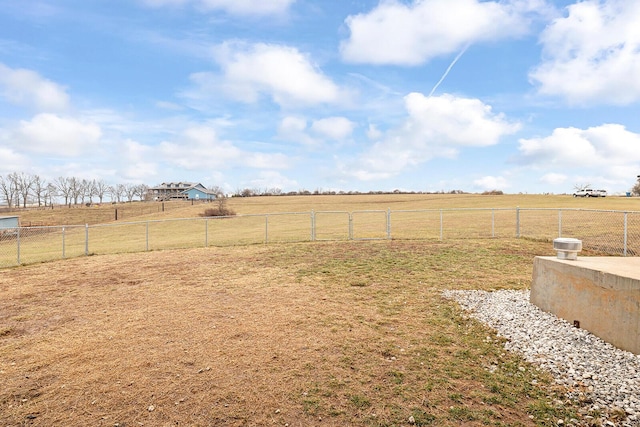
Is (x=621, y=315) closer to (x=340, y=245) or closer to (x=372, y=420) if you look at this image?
(x=372, y=420)

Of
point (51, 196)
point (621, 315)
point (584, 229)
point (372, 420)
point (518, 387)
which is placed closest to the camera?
point (372, 420)

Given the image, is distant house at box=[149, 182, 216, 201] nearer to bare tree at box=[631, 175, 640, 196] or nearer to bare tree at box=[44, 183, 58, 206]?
bare tree at box=[44, 183, 58, 206]

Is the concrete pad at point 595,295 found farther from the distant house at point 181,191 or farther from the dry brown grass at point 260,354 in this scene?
the distant house at point 181,191

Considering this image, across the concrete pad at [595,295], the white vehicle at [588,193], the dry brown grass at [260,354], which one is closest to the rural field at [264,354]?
the dry brown grass at [260,354]

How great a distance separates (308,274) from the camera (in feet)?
33.5

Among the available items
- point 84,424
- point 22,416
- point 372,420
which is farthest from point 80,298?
point 372,420

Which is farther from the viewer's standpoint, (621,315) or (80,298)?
(80,298)

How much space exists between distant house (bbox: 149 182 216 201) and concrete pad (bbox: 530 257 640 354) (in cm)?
9766

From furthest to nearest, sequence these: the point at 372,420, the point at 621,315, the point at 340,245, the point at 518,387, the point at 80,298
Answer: the point at 340,245 < the point at 80,298 < the point at 621,315 < the point at 518,387 < the point at 372,420

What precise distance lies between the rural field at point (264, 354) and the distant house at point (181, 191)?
308 ft

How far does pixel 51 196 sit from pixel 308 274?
91.0 m

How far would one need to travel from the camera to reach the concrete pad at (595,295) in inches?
181

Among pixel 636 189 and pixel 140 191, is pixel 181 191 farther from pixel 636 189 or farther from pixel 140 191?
pixel 636 189

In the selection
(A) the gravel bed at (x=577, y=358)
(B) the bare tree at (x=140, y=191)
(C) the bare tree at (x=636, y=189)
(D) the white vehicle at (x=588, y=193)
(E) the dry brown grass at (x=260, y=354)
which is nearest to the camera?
(A) the gravel bed at (x=577, y=358)
